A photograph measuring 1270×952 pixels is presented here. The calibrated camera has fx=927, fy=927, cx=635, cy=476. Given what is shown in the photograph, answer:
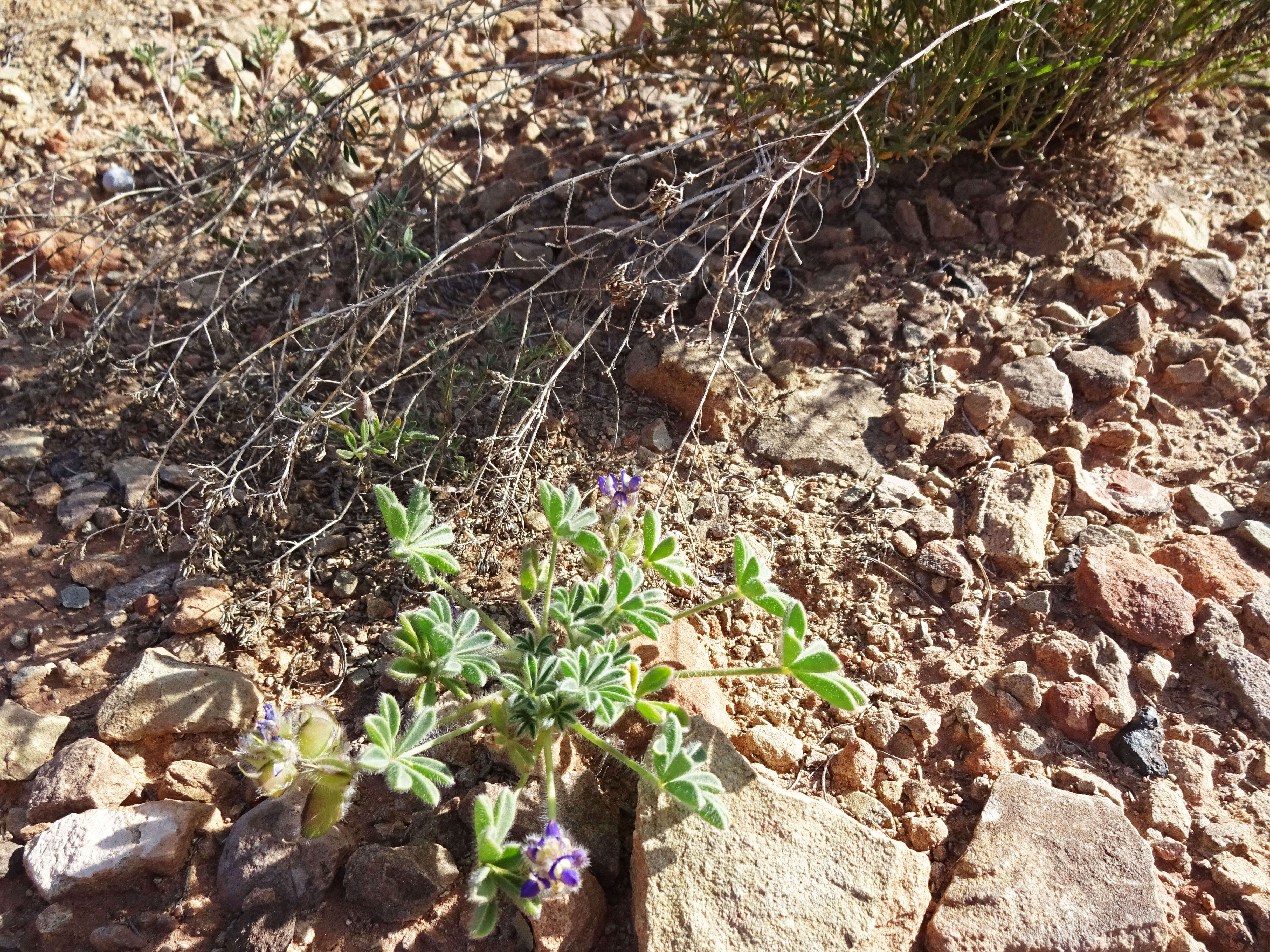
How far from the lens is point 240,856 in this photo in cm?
205

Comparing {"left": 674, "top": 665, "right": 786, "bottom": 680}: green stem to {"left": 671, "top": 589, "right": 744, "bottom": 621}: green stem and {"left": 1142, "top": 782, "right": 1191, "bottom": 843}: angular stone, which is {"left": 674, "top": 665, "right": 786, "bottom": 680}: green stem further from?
{"left": 1142, "top": 782, "right": 1191, "bottom": 843}: angular stone

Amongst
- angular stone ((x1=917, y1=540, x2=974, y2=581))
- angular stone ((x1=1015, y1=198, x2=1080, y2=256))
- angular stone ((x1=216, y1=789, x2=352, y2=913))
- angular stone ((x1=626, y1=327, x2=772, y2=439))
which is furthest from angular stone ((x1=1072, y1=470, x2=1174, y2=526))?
angular stone ((x1=216, y1=789, x2=352, y2=913))

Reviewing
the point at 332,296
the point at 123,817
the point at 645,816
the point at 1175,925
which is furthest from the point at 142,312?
the point at 1175,925

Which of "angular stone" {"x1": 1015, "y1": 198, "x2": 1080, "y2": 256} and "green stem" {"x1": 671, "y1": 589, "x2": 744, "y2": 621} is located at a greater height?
"angular stone" {"x1": 1015, "y1": 198, "x2": 1080, "y2": 256}

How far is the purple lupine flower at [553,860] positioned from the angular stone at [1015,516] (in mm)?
1501

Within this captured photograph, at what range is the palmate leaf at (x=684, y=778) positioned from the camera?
1.88m

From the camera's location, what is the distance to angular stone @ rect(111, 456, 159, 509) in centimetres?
274

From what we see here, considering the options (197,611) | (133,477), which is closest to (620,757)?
(197,611)

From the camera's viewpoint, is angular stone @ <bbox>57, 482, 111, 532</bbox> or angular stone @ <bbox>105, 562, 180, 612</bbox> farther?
angular stone @ <bbox>57, 482, 111, 532</bbox>

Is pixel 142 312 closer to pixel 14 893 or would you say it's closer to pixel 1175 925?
pixel 14 893

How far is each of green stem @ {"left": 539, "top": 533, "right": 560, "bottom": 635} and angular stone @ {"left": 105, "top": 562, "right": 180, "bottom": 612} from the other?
1.10m

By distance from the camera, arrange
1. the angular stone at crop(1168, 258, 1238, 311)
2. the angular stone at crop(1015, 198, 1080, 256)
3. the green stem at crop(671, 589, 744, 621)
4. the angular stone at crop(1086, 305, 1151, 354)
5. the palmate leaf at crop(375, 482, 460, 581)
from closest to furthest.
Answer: the palmate leaf at crop(375, 482, 460, 581)
the green stem at crop(671, 589, 744, 621)
the angular stone at crop(1086, 305, 1151, 354)
the angular stone at crop(1168, 258, 1238, 311)
the angular stone at crop(1015, 198, 1080, 256)

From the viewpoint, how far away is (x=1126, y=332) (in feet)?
10.4

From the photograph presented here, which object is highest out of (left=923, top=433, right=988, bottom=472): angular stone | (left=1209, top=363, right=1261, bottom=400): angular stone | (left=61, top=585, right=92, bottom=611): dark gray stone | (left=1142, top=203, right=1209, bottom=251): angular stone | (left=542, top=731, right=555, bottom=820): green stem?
(left=1142, top=203, right=1209, bottom=251): angular stone
